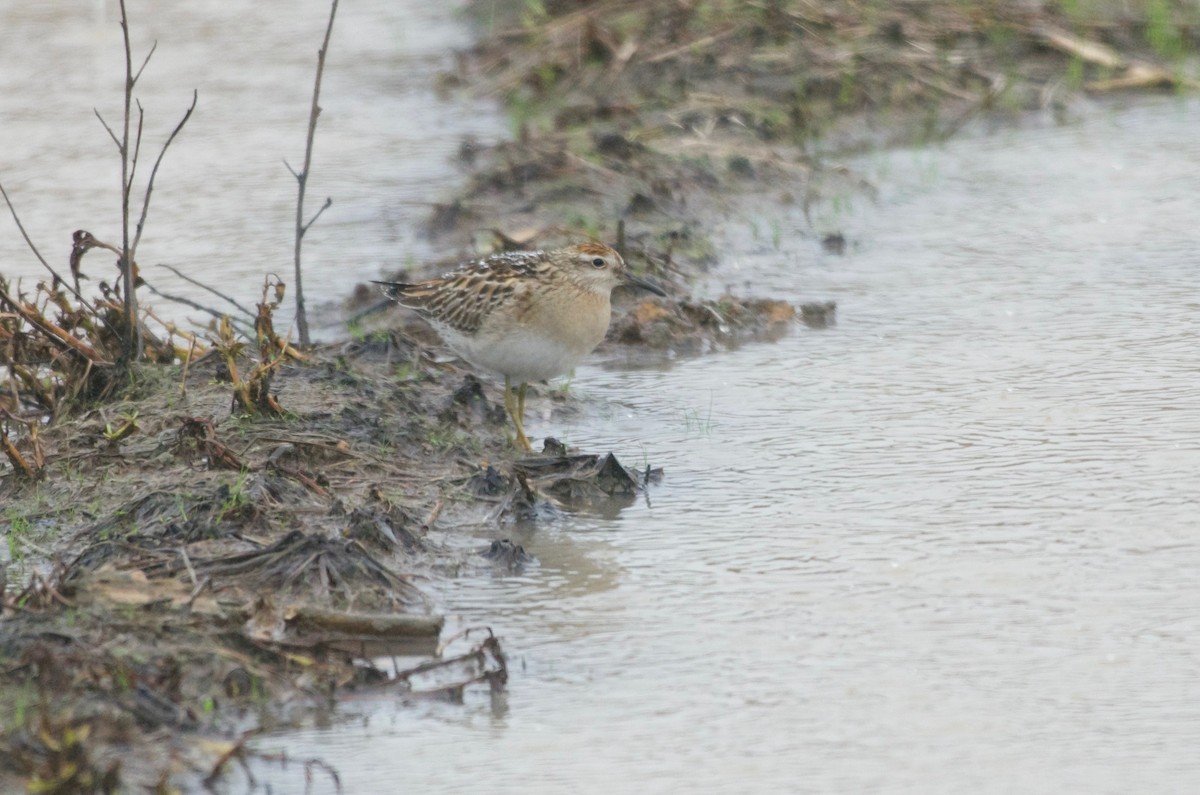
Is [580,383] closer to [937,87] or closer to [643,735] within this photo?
[643,735]

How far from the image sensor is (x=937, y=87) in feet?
39.7

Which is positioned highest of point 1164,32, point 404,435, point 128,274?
point 1164,32

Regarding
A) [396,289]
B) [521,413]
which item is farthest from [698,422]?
[396,289]

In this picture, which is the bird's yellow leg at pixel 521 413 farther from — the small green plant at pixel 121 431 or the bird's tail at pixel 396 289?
the small green plant at pixel 121 431

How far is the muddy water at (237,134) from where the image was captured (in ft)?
32.4

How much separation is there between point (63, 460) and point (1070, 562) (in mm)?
3701

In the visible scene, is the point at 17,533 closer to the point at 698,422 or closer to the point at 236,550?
the point at 236,550

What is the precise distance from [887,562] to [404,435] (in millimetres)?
2234

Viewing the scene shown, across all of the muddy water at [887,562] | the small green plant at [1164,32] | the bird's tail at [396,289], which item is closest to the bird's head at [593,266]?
the muddy water at [887,562]

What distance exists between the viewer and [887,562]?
5.54 m

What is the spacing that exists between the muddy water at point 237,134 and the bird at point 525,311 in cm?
161

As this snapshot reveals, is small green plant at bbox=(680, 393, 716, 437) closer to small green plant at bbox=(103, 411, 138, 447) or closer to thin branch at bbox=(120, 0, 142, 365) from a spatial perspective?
small green plant at bbox=(103, 411, 138, 447)

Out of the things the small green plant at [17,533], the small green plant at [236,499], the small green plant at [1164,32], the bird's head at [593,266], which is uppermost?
the small green plant at [1164,32]

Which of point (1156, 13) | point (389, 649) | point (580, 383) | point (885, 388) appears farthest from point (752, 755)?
point (1156, 13)
